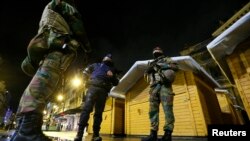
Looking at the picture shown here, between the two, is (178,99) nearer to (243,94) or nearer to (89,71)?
(243,94)

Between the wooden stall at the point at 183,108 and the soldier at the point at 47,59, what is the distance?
203 inches

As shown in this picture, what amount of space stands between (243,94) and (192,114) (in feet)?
6.00

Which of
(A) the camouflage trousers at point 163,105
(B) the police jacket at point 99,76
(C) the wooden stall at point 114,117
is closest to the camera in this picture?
(A) the camouflage trousers at point 163,105

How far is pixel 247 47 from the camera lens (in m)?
5.01

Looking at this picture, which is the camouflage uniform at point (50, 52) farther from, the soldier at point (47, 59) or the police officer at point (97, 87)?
the police officer at point (97, 87)

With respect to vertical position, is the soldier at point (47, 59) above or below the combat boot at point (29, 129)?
above

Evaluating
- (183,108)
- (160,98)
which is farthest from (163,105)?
(183,108)

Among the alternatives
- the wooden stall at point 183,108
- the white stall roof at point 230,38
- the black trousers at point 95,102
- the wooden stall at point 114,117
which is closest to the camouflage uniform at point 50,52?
the black trousers at point 95,102

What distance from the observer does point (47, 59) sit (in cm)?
168

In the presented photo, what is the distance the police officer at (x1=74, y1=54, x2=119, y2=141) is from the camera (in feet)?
11.6

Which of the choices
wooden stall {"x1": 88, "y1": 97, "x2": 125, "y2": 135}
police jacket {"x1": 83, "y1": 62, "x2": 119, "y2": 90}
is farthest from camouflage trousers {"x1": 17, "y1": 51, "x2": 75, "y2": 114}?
wooden stall {"x1": 88, "y1": 97, "x2": 125, "y2": 135}

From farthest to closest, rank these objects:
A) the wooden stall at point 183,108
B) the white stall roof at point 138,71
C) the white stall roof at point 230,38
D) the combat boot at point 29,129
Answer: the white stall roof at point 138,71 → the wooden stall at point 183,108 → the white stall roof at point 230,38 → the combat boot at point 29,129

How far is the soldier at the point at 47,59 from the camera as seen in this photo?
1382 millimetres

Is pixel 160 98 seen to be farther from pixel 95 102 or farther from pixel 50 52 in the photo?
pixel 50 52
